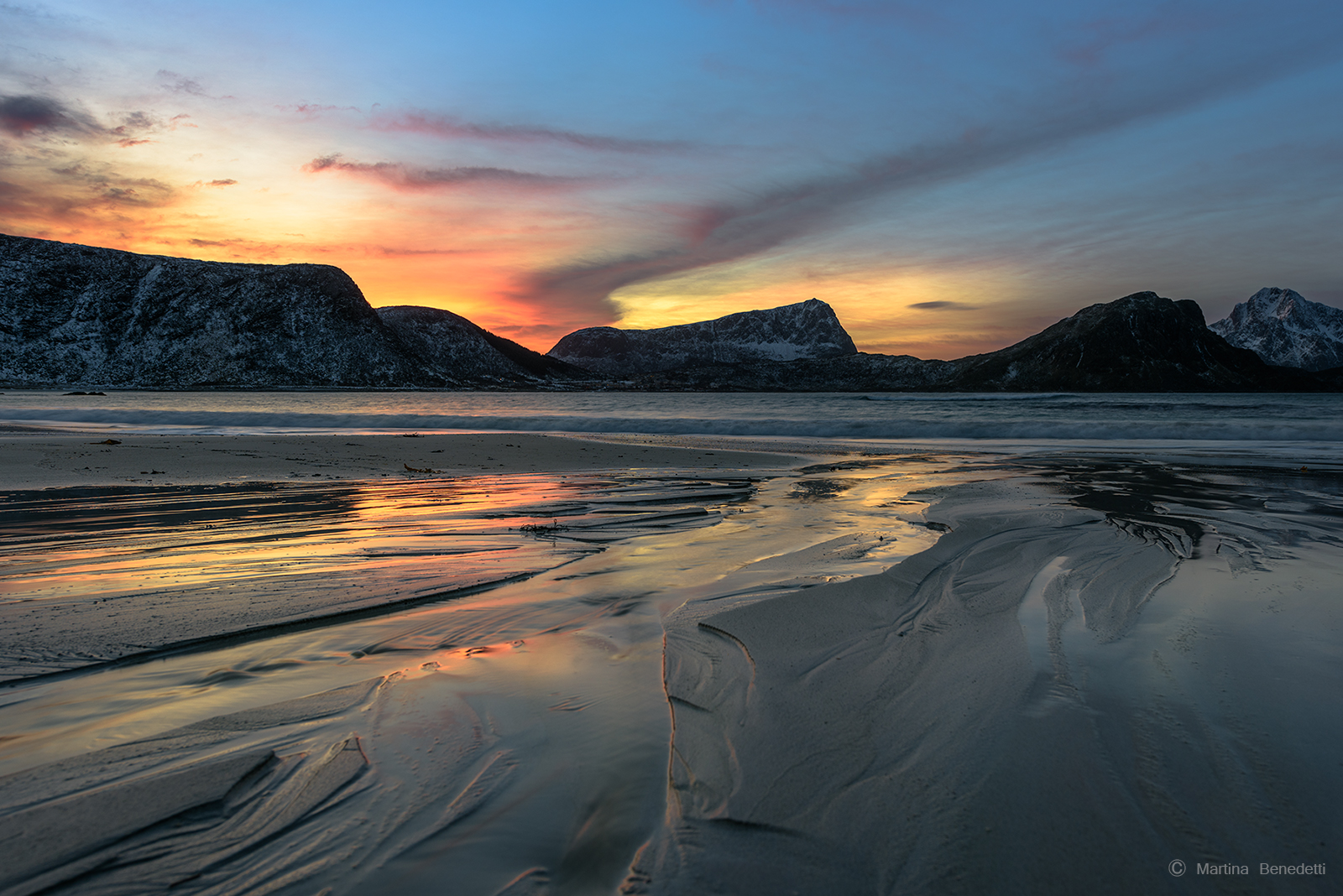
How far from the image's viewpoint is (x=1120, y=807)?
179 centimetres

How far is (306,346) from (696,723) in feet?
538

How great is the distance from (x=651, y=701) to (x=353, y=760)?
1045mm

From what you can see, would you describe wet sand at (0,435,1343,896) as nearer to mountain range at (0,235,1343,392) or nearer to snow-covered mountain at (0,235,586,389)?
mountain range at (0,235,1343,392)

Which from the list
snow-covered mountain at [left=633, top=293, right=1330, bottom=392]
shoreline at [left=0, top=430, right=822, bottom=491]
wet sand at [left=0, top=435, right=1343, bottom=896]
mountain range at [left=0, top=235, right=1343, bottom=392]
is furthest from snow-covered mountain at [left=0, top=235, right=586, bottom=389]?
wet sand at [left=0, top=435, right=1343, bottom=896]

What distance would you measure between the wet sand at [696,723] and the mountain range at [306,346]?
458 feet

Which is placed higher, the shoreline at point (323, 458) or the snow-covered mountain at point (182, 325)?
the snow-covered mountain at point (182, 325)

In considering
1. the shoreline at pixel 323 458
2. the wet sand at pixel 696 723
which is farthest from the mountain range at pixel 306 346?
the wet sand at pixel 696 723

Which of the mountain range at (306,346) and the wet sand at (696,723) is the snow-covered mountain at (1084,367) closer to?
the mountain range at (306,346)

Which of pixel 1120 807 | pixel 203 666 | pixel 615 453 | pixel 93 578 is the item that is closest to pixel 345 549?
pixel 93 578

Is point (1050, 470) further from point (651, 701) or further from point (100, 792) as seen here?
point (100, 792)

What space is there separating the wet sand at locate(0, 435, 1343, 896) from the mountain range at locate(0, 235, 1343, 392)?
140 meters

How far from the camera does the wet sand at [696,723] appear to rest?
1.58 meters

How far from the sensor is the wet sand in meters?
1.58

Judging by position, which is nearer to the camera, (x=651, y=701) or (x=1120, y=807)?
(x=1120, y=807)
